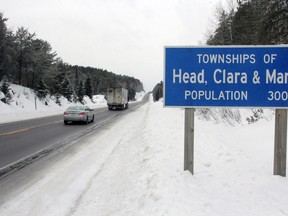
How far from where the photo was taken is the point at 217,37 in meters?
42.4

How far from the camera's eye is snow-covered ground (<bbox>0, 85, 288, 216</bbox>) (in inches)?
177

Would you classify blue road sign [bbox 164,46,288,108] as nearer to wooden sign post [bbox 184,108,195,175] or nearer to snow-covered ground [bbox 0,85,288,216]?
wooden sign post [bbox 184,108,195,175]

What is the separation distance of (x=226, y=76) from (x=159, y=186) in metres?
2.41

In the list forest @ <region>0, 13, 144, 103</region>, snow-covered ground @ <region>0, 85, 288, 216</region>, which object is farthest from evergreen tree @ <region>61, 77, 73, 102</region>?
snow-covered ground @ <region>0, 85, 288, 216</region>

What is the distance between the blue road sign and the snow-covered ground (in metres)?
1.42

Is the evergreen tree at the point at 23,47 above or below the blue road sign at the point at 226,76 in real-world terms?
above

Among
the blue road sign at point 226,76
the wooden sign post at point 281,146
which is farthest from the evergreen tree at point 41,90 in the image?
the wooden sign post at point 281,146

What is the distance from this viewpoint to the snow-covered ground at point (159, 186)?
14.8ft

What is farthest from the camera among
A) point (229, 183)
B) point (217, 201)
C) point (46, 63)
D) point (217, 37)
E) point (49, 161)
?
point (46, 63)

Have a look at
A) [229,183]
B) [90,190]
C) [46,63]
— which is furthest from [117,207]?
[46,63]

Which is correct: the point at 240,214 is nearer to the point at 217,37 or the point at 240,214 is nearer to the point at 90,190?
the point at 90,190

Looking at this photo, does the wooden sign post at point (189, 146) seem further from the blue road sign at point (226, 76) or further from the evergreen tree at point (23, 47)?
the evergreen tree at point (23, 47)

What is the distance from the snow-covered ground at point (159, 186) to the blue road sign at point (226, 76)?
1419mm

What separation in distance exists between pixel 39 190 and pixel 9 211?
1142mm
